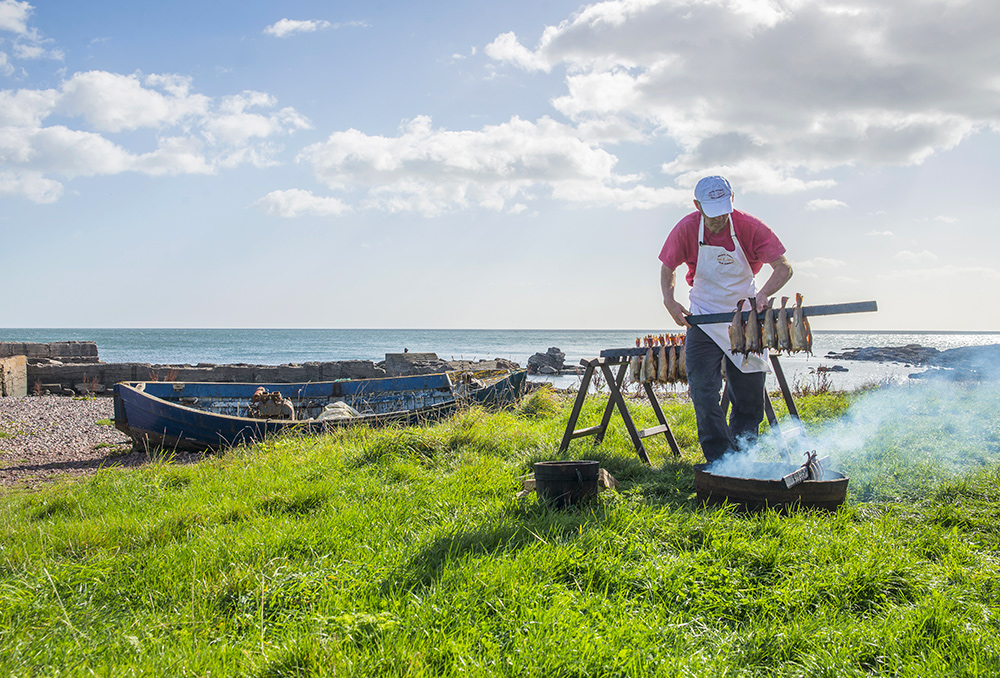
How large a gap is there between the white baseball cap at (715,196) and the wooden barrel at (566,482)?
2.29 metres

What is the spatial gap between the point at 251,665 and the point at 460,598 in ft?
2.96

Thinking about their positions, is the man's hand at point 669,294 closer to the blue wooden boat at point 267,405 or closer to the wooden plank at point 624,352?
the wooden plank at point 624,352

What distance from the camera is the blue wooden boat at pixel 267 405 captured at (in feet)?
27.5

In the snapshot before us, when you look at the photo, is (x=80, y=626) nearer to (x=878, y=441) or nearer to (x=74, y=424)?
(x=878, y=441)

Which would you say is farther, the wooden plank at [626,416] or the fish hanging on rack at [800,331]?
the wooden plank at [626,416]

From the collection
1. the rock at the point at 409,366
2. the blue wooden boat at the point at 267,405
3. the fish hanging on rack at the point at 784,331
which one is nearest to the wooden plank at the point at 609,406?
the fish hanging on rack at the point at 784,331

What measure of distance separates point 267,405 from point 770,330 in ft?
25.5

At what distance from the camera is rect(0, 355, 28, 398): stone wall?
16328mm

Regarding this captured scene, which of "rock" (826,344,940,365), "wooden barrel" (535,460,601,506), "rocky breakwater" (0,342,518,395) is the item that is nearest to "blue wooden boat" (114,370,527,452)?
"wooden barrel" (535,460,601,506)

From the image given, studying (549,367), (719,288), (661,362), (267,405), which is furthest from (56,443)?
(549,367)

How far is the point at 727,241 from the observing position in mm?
5109

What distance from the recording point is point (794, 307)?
464cm

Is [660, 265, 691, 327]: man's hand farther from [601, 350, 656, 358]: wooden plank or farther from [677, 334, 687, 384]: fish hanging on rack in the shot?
[601, 350, 656, 358]: wooden plank

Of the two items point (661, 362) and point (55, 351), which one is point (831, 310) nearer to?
point (661, 362)
